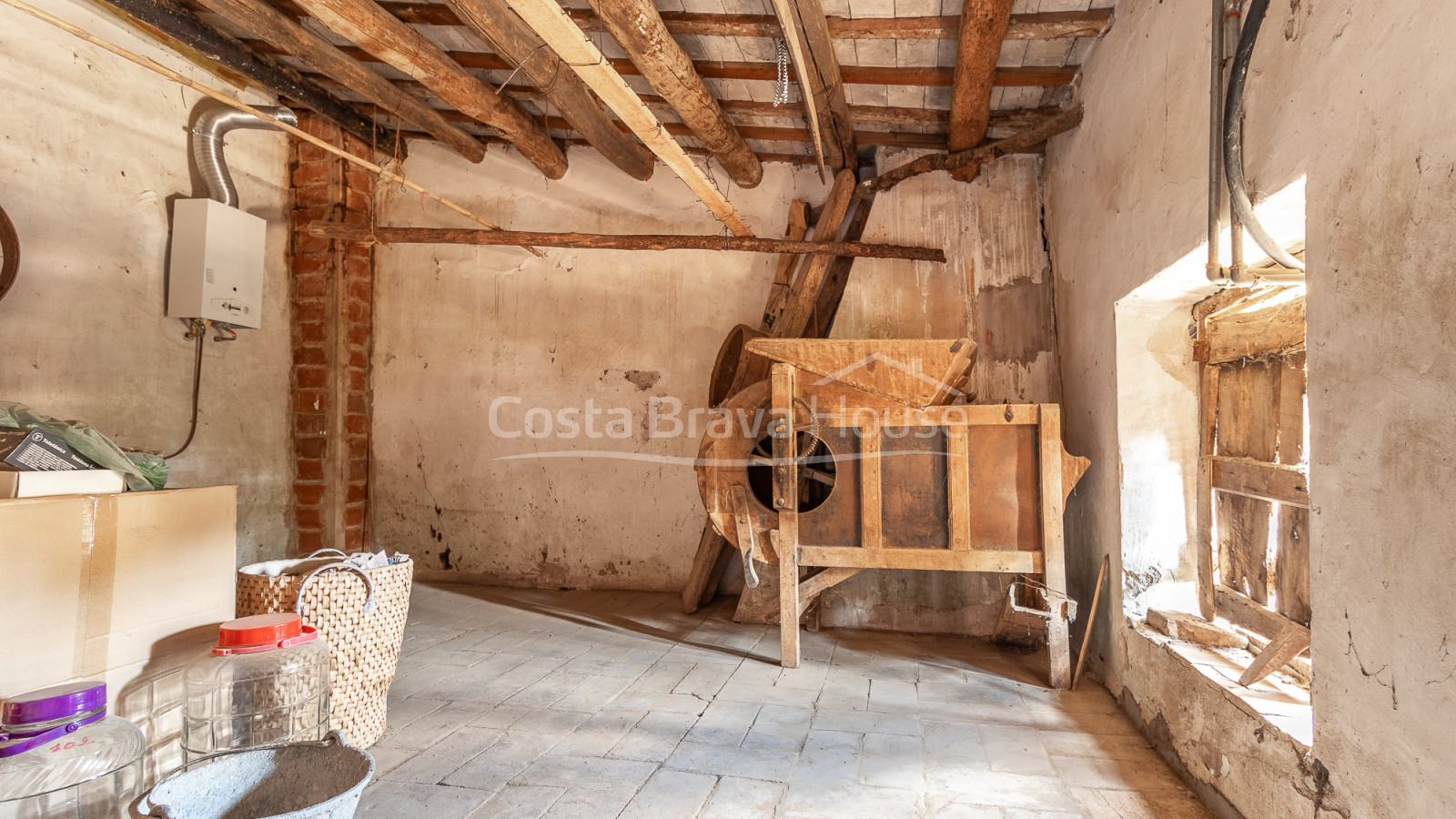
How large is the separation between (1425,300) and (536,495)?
189 inches

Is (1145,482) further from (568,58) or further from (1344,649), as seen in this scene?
(568,58)

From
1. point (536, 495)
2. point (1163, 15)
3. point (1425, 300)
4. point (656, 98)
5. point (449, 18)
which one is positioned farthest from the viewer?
point (536, 495)

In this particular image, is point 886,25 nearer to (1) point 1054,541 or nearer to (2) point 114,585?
(1) point 1054,541

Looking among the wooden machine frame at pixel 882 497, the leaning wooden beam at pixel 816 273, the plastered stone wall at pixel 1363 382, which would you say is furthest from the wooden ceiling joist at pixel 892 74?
the wooden machine frame at pixel 882 497

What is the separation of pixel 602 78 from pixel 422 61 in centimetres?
154

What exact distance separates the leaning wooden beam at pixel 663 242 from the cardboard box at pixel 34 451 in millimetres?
2650

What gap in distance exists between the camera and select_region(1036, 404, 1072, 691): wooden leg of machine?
10.9 ft

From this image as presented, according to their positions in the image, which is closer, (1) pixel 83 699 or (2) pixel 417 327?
(1) pixel 83 699

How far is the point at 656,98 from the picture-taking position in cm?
443

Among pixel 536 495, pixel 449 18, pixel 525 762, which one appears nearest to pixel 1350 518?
pixel 525 762

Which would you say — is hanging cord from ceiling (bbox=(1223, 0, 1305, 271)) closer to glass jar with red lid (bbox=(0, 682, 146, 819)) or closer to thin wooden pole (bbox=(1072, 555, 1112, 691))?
thin wooden pole (bbox=(1072, 555, 1112, 691))

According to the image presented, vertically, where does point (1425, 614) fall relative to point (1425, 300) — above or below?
below

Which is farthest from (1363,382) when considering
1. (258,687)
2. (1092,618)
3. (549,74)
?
(549,74)

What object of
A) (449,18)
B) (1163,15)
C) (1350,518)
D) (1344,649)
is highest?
(449,18)
